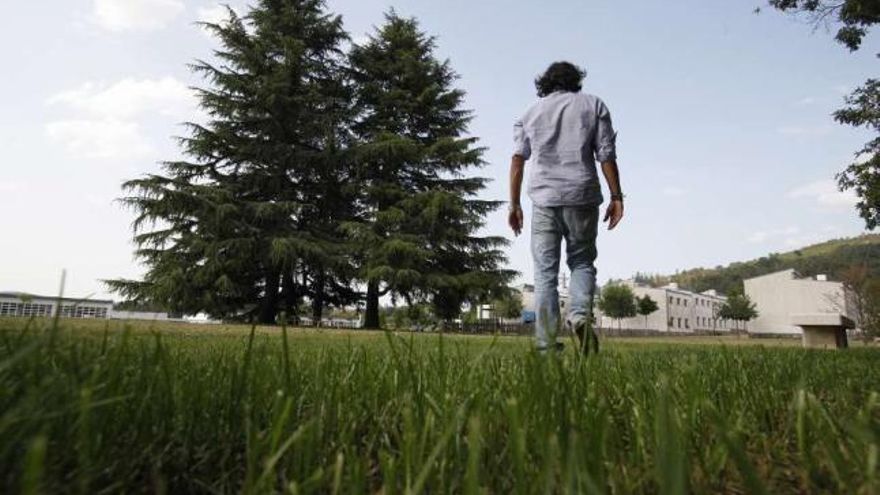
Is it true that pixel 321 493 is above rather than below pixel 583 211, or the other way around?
below

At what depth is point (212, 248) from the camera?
2428cm

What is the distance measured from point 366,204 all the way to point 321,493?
2812 cm

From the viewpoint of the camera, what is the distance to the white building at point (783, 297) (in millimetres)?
91938

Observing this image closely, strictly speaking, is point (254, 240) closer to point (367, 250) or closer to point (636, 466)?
point (367, 250)

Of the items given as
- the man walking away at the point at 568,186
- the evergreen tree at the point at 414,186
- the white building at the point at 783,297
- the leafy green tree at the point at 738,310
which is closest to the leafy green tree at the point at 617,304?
the leafy green tree at the point at 738,310

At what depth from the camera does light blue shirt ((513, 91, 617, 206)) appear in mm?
4230

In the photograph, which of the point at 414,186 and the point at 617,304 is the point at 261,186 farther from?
the point at 617,304

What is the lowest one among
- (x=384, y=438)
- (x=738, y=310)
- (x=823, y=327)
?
(x=384, y=438)

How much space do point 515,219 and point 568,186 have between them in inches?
18.5

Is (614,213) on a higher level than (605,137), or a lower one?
lower

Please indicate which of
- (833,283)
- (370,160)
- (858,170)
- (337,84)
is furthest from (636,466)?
(833,283)

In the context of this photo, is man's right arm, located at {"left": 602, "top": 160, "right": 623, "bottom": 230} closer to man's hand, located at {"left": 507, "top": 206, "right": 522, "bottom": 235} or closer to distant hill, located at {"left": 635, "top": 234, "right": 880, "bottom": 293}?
man's hand, located at {"left": 507, "top": 206, "right": 522, "bottom": 235}

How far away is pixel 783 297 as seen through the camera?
9675cm

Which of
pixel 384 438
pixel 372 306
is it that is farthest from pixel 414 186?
pixel 384 438
